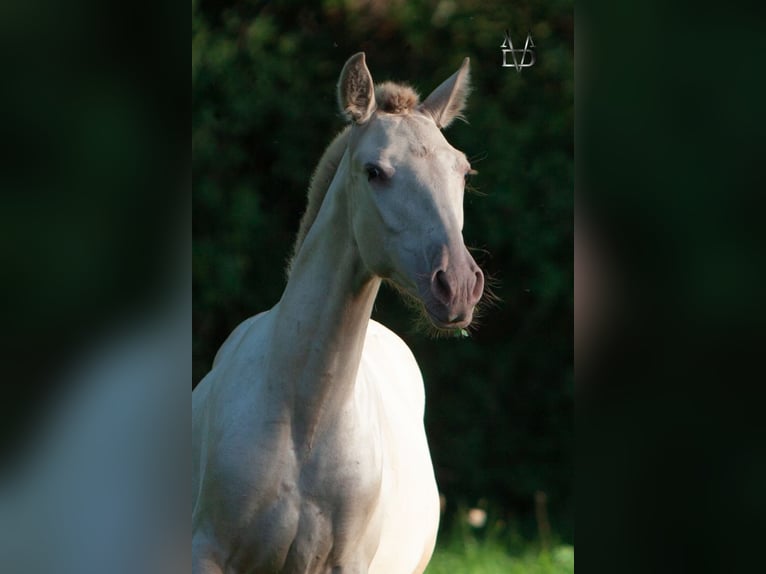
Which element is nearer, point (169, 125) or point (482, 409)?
point (169, 125)

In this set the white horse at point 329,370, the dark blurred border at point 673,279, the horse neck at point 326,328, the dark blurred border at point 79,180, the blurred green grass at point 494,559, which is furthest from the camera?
the blurred green grass at point 494,559

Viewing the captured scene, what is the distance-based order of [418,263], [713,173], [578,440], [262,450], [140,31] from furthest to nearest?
[262,450] < [418,263] < [578,440] < [713,173] < [140,31]

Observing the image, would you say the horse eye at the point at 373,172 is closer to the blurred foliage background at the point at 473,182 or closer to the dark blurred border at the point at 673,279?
the blurred foliage background at the point at 473,182

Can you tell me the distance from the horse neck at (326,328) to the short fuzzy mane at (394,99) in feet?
0.54

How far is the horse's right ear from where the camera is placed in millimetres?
2152

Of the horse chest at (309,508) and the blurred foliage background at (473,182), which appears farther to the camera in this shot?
the blurred foliage background at (473,182)

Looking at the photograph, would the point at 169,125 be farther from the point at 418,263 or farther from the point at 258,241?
the point at 258,241

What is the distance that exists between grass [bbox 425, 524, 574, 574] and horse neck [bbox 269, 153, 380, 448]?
100 cm

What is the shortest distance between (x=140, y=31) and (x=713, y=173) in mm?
600

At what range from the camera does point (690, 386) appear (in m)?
1.01

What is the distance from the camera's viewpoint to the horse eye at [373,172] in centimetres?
211

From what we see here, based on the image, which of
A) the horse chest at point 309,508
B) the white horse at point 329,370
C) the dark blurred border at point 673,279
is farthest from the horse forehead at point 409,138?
the dark blurred border at point 673,279

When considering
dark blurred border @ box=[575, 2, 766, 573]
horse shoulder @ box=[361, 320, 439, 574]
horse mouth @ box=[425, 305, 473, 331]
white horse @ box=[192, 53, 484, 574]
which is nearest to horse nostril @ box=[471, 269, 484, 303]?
horse mouth @ box=[425, 305, 473, 331]

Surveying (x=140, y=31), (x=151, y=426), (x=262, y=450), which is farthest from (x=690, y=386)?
(x=262, y=450)
